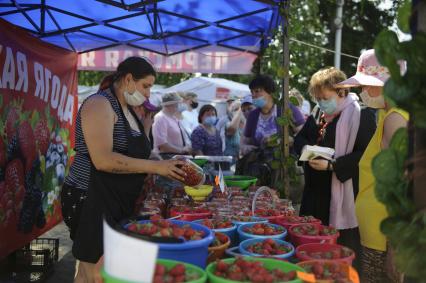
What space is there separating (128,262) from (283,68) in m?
3.11

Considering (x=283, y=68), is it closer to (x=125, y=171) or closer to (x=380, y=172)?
(x=125, y=171)

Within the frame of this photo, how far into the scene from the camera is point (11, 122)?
421 cm

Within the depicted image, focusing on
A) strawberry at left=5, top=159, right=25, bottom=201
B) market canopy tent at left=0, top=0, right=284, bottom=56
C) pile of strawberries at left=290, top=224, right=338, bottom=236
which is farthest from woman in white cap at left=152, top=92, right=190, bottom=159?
pile of strawberries at left=290, top=224, right=338, bottom=236

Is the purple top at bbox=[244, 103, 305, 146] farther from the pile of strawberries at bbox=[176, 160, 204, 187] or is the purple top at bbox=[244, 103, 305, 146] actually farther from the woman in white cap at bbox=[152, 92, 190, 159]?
the pile of strawberries at bbox=[176, 160, 204, 187]

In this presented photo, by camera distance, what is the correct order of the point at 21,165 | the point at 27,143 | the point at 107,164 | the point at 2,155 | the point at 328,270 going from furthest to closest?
the point at 27,143 → the point at 21,165 → the point at 2,155 → the point at 107,164 → the point at 328,270

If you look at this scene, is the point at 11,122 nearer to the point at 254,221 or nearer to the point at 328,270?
the point at 254,221

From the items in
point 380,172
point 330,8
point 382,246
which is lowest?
point 382,246

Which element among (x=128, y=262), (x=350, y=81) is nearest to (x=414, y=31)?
(x=128, y=262)

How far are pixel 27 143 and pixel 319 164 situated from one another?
2951mm

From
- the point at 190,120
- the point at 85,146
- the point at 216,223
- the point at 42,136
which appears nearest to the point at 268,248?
the point at 216,223

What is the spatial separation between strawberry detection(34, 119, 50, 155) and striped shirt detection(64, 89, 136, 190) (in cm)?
218

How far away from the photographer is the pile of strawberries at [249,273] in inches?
64.4

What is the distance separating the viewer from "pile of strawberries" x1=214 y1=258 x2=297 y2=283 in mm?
1636

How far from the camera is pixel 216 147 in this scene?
6.89 m
